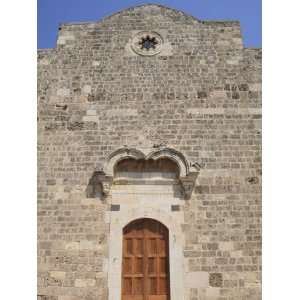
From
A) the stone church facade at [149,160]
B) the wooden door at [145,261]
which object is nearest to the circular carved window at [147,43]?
the stone church facade at [149,160]

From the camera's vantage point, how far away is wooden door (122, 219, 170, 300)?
8664 mm

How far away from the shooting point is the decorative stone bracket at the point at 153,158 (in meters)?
8.91

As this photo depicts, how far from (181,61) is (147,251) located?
14.1 feet

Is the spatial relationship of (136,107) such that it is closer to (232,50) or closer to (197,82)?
(197,82)

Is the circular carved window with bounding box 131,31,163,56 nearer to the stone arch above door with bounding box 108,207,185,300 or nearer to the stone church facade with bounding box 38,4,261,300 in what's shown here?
the stone church facade with bounding box 38,4,261,300

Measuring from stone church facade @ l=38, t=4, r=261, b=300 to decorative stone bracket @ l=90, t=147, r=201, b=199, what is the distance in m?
0.02

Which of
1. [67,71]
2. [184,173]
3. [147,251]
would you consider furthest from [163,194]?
Answer: [67,71]

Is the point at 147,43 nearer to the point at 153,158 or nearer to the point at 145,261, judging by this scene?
the point at 153,158

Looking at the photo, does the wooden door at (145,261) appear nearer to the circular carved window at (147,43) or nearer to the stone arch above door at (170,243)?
the stone arch above door at (170,243)

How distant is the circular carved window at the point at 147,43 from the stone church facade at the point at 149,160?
0.02m

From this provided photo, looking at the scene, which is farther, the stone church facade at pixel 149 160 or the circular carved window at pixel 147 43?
the circular carved window at pixel 147 43

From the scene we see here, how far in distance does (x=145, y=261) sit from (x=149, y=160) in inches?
82.5

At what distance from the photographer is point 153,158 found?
905 centimetres

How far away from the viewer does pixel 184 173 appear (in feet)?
29.2
